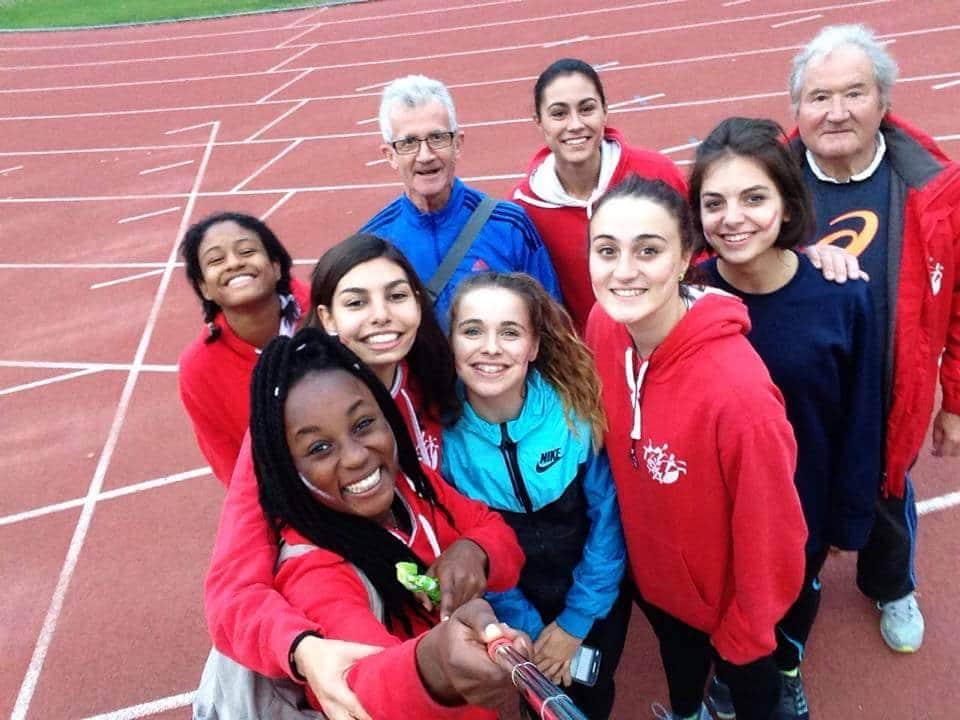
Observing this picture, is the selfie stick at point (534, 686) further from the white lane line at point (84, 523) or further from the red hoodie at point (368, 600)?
the white lane line at point (84, 523)

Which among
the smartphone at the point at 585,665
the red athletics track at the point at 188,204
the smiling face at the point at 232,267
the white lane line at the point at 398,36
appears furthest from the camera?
the white lane line at the point at 398,36

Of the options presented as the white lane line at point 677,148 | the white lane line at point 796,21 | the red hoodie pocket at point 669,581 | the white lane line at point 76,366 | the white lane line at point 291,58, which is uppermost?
the white lane line at point 291,58

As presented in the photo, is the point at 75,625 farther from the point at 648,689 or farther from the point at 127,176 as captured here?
the point at 127,176

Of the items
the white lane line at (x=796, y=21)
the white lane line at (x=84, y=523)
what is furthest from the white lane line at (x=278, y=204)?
the white lane line at (x=796, y=21)

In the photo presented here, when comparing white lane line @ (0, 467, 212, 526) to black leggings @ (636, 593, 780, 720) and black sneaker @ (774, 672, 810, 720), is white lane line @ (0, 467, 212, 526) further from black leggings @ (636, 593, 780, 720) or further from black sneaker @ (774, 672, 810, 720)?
black sneaker @ (774, 672, 810, 720)

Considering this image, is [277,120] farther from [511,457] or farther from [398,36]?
→ [511,457]

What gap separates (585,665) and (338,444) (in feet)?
4.02

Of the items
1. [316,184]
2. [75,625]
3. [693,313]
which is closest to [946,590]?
[693,313]

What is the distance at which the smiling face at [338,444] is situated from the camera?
1638 millimetres

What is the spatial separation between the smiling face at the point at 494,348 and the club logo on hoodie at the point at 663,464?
39 centimetres

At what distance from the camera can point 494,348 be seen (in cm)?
201


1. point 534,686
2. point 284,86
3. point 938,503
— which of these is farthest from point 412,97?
point 284,86

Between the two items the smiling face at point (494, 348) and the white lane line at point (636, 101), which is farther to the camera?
the white lane line at point (636, 101)

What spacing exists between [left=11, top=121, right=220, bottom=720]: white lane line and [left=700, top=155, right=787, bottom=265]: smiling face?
143 inches
